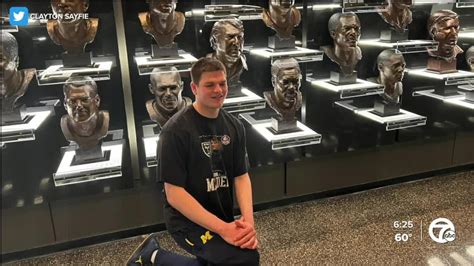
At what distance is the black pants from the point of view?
1.79m

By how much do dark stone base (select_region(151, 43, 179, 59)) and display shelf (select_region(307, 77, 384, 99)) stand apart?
1.17 m

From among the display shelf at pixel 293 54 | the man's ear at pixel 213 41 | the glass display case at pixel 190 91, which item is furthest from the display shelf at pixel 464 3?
the man's ear at pixel 213 41

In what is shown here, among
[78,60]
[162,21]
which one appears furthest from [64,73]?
[162,21]

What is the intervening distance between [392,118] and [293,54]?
44.3 inches

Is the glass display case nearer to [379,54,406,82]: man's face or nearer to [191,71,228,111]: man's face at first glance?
[379,54,406,82]: man's face

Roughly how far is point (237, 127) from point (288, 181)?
60.1 inches

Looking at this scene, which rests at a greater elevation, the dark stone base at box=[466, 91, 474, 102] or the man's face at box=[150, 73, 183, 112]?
the man's face at box=[150, 73, 183, 112]

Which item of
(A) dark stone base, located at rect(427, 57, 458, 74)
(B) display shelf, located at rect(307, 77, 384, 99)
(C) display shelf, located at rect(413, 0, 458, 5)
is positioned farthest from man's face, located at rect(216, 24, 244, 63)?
(A) dark stone base, located at rect(427, 57, 458, 74)

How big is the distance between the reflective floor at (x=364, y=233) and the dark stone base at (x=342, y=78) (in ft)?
3.42

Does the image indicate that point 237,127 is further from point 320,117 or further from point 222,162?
point 320,117

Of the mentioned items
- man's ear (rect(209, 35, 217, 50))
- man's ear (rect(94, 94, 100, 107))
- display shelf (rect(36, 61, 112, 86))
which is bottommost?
man's ear (rect(94, 94, 100, 107))

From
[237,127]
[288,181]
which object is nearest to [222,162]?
[237,127]

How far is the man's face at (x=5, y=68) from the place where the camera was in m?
2.33

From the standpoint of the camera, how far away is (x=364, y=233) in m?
2.89
